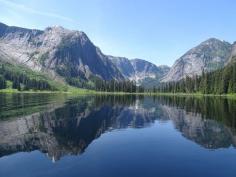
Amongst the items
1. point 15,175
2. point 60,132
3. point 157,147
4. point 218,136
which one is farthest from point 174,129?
point 15,175

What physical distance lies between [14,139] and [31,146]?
5.95 metres

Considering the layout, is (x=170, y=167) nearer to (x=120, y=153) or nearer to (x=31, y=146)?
(x=120, y=153)

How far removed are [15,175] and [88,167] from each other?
7.95 m

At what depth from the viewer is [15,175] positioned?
30.0 metres

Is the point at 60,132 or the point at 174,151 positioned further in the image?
the point at 60,132

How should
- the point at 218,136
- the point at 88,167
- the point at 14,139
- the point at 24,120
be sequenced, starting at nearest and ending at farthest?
1. the point at 88,167
2. the point at 14,139
3. the point at 218,136
4. the point at 24,120

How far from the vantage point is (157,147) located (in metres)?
45.6

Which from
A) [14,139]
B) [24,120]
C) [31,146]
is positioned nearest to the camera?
[31,146]

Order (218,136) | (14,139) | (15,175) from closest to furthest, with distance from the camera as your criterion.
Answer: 1. (15,175)
2. (14,139)
3. (218,136)

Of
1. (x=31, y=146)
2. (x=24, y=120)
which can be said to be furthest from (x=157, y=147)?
(x=24, y=120)

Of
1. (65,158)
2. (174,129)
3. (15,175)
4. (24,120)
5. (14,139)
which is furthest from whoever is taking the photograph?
(24,120)

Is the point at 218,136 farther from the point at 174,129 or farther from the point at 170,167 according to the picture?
the point at 170,167

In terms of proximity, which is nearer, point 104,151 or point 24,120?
point 104,151

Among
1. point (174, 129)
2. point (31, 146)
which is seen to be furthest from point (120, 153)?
point (174, 129)
